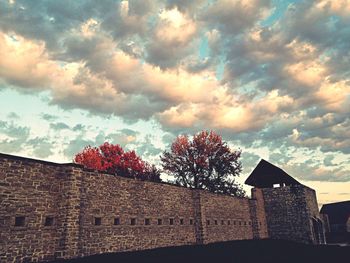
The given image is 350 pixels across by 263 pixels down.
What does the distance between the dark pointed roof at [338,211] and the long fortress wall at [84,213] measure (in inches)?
1568

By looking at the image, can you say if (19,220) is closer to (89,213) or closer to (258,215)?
(89,213)

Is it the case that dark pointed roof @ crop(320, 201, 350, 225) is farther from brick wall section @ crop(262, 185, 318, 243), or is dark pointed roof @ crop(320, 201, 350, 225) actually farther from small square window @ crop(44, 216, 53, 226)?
small square window @ crop(44, 216, 53, 226)

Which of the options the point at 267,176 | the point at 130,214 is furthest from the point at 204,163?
the point at 130,214

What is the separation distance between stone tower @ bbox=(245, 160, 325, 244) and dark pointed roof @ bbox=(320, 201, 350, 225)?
22.1 m

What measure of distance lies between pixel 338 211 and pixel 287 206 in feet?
98.2

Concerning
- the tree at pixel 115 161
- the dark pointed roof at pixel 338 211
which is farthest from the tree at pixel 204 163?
the dark pointed roof at pixel 338 211

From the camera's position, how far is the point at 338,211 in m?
53.0

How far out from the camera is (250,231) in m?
29.0

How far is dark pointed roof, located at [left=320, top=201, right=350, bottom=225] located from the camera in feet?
166

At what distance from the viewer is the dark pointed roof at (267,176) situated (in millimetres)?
32625

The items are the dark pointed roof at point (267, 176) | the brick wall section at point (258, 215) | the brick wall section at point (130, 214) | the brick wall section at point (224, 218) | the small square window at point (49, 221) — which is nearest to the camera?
the small square window at point (49, 221)

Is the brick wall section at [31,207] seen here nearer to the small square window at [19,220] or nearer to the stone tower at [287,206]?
the small square window at [19,220]

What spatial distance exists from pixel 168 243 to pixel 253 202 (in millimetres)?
14565

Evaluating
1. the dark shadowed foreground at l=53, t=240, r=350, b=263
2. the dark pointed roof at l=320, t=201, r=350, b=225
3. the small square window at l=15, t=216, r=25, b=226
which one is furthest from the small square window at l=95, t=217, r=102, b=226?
the dark pointed roof at l=320, t=201, r=350, b=225
